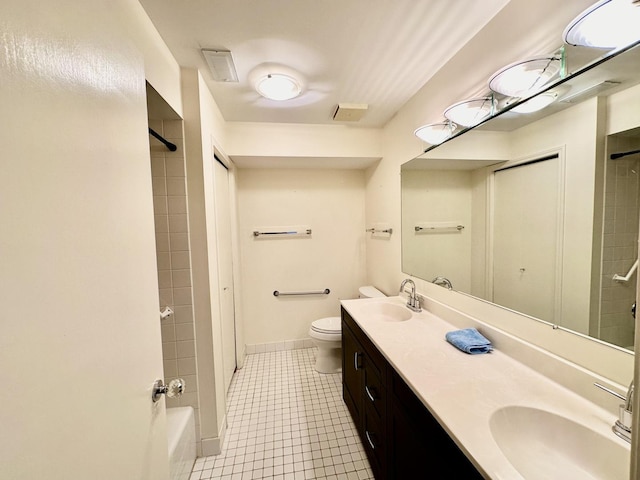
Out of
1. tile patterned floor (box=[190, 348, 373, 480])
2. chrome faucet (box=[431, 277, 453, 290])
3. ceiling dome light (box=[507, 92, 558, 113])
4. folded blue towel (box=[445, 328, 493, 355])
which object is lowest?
tile patterned floor (box=[190, 348, 373, 480])

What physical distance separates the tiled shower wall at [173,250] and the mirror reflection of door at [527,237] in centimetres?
169

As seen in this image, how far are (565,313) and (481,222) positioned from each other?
1.85 ft

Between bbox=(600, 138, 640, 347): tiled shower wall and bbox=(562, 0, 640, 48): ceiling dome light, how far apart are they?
292 millimetres

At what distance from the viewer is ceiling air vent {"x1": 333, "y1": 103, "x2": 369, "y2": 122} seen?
1924 millimetres

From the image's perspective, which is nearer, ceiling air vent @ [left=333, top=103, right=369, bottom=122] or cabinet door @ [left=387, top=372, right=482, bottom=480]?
cabinet door @ [left=387, top=372, right=482, bottom=480]

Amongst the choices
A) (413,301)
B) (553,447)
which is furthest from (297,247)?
(553,447)

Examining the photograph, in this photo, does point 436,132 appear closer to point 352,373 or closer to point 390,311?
point 390,311

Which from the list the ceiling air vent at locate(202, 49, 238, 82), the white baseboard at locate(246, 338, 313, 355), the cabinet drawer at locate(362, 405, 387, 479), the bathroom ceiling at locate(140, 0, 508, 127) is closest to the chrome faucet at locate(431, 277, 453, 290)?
the cabinet drawer at locate(362, 405, 387, 479)

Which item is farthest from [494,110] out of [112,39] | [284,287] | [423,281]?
[284,287]

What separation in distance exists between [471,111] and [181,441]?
7.55 feet

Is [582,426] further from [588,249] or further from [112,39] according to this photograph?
[112,39]

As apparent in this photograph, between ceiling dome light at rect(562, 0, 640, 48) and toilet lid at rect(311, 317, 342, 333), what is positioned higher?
ceiling dome light at rect(562, 0, 640, 48)

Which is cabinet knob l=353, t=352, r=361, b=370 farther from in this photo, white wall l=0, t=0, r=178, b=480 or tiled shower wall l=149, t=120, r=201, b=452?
white wall l=0, t=0, r=178, b=480

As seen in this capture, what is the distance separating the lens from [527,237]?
1.08 metres
